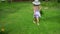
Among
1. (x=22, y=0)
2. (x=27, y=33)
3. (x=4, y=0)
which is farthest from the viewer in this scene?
(x=22, y=0)

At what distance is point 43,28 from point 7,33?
2.39 metres

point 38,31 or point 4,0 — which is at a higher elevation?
point 38,31

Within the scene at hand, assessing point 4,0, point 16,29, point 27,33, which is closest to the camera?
point 27,33

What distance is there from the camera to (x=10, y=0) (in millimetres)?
35594

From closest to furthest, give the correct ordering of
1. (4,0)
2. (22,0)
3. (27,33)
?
(27,33) < (4,0) < (22,0)

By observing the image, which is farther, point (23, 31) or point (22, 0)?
point (22, 0)

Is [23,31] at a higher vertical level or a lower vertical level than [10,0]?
higher

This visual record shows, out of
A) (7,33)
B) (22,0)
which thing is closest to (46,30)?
(7,33)

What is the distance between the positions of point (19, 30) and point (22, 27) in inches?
34.2

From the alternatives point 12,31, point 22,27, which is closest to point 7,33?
point 12,31

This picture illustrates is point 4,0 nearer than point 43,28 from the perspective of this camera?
No

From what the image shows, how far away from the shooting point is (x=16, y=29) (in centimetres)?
1287

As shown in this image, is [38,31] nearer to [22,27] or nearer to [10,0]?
[22,27]

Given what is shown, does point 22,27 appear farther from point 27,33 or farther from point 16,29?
point 27,33
